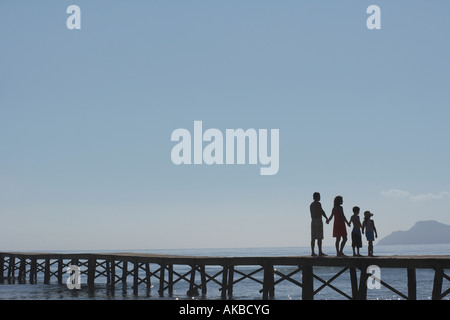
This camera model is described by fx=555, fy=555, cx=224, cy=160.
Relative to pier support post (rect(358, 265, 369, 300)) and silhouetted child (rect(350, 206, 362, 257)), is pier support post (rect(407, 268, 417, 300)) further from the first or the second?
silhouetted child (rect(350, 206, 362, 257))

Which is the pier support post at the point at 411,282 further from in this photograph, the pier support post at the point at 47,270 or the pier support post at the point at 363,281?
the pier support post at the point at 47,270

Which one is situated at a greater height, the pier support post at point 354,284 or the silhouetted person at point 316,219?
the silhouetted person at point 316,219

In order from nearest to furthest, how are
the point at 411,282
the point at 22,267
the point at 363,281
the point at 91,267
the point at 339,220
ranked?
1. the point at 339,220
2. the point at 363,281
3. the point at 411,282
4. the point at 91,267
5. the point at 22,267

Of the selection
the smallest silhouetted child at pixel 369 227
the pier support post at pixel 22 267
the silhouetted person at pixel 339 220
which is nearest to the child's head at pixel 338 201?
the silhouetted person at pixel 339 220

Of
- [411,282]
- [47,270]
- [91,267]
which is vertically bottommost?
[47,270]

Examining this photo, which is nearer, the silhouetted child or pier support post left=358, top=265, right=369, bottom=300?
pier support post left=358, top=265, right=369, bottom=300

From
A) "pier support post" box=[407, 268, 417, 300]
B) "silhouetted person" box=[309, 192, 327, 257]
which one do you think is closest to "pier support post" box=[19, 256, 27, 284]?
"silhouetted person" box=[309, 192, 327, 257]

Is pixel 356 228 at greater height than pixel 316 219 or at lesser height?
lesser

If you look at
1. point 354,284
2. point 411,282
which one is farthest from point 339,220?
point 411,282

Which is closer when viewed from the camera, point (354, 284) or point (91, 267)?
point (354, 284)

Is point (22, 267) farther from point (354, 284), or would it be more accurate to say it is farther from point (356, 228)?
point (356, 228)

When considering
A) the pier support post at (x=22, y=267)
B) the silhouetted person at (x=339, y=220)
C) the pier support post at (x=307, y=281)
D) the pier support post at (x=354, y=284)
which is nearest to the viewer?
the silhouetted person at (x=339, y=220)
